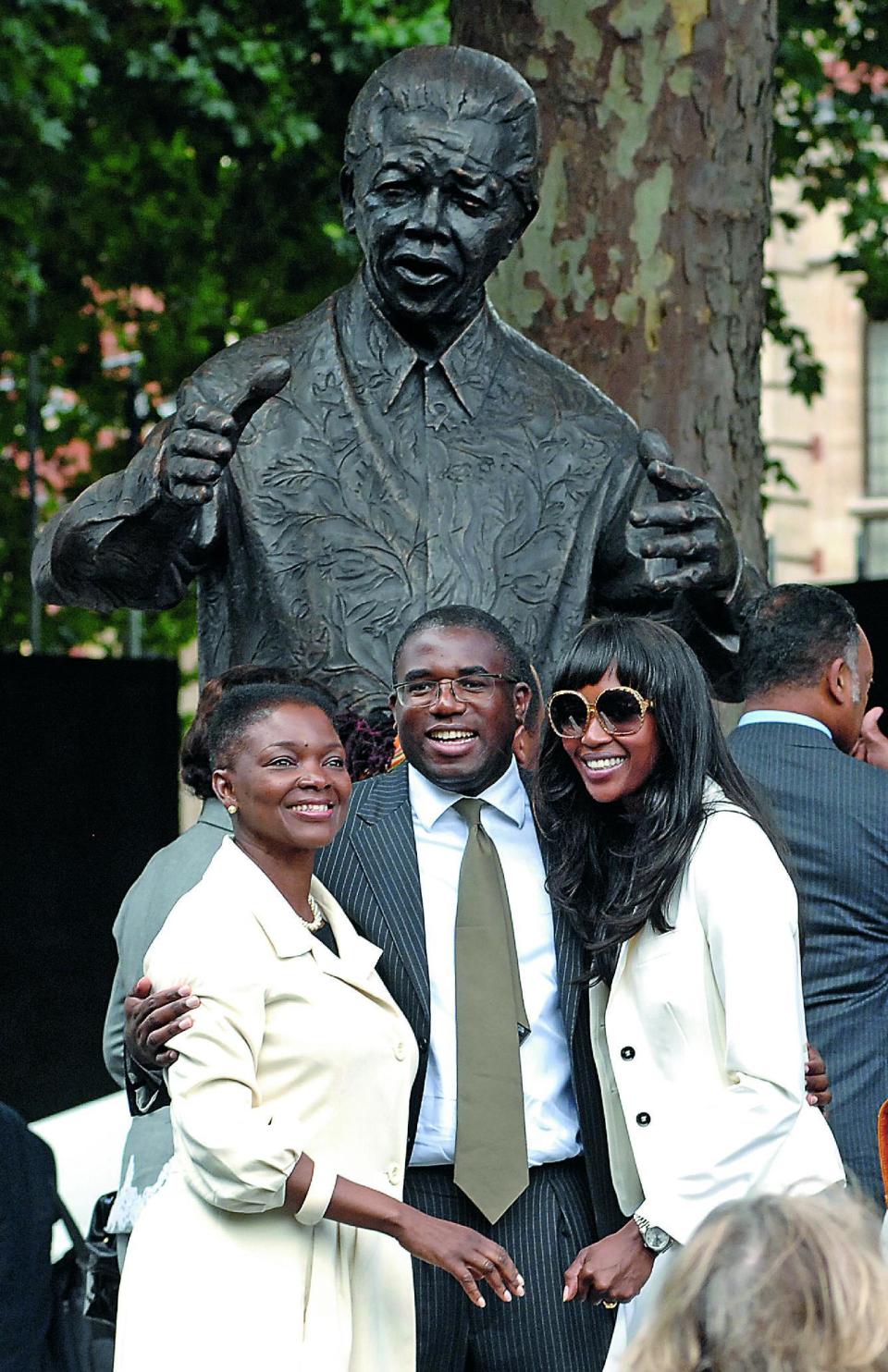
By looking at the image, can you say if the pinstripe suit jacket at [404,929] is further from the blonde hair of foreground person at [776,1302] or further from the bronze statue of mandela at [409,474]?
the blonde hair of foreground person at [776,1302]

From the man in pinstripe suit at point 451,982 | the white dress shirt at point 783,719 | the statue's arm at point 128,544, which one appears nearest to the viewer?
the man in pinstripe suit at point 451,982

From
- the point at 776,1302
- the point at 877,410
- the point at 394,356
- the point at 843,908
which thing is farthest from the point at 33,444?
the point at 877,410

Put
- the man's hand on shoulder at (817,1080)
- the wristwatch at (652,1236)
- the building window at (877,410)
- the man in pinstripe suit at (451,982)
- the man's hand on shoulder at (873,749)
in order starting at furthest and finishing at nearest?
the building window at (877,410)
the man's hand on shoulder at (873,749)
the man's hand on shoulder at (817,1080)
the man in pinstripe suit at (451,982)
the wristwatch at (652,1236)

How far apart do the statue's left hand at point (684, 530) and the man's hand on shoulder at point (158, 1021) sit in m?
1.21

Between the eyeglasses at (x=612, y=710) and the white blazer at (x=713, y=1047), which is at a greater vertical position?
the eyeglasses at (x=612, y=710)

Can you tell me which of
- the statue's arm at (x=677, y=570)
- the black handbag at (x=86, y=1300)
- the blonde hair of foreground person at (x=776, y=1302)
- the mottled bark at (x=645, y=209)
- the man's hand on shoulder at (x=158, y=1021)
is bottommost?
the black handbag at (x=86, y=1300)

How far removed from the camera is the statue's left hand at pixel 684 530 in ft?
14.2

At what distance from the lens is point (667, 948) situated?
12.3 ft

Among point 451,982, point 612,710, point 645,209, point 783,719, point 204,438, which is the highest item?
point 645,209

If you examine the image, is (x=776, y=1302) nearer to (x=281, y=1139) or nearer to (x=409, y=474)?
(x=281, y=1139)

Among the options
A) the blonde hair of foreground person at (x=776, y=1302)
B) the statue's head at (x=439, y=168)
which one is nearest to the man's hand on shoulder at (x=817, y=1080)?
the statue's head at (x=439, y=168)

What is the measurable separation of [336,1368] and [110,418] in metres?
10.2

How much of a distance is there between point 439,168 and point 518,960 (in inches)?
58.0

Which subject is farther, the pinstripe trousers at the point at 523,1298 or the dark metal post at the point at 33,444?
the dark metal post at the point at 33,444
